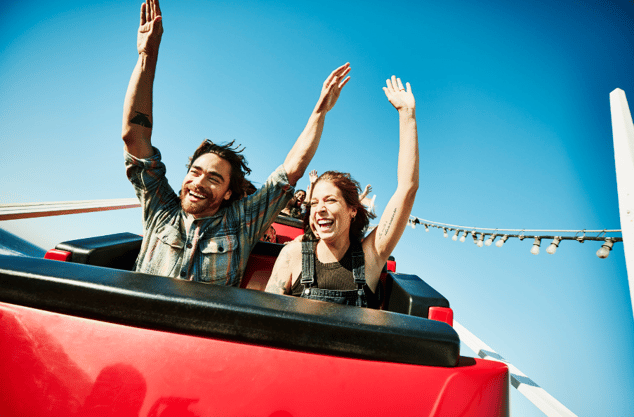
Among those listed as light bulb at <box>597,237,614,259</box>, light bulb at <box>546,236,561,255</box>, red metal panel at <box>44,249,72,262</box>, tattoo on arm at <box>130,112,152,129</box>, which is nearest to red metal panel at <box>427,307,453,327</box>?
red metal panel at <box>44,249,72,262</box>

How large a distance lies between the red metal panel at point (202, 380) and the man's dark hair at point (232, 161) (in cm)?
108

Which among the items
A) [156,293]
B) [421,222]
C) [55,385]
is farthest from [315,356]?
[421,222]

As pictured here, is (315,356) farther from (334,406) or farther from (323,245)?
(323,245)

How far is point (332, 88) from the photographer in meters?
1.49

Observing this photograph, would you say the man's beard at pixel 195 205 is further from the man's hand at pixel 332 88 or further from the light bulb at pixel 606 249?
the light bulb at pixel 606 249

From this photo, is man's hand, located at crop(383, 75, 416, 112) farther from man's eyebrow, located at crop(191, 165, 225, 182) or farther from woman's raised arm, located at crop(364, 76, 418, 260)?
man's eyebrow, located at crop(191, 165, 225, 182)

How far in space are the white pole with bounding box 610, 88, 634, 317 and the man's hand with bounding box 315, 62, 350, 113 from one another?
1125 mm

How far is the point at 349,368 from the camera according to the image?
357mm

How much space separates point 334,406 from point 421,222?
7.45 metres

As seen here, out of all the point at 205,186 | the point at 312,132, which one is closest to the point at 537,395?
the point at 312,132

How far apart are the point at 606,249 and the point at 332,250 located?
5.02m

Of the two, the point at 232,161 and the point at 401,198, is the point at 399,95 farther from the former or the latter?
the point at 232,161

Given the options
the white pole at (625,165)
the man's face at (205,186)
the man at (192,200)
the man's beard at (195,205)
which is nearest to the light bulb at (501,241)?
the white pole at (625,165)

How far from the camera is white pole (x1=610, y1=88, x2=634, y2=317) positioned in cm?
87
